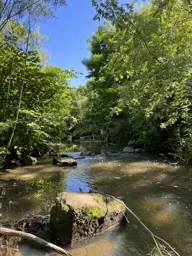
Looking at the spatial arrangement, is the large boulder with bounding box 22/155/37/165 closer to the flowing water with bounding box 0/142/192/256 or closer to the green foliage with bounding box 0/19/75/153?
the flowing water with bounding box 0/142/192/256

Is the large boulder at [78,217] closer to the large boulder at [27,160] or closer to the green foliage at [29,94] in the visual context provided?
the green foliage at [29,94]

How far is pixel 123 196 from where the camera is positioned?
20.1 ft

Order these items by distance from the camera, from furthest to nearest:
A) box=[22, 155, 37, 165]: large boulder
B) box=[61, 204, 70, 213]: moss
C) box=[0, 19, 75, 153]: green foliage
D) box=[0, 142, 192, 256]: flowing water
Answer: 1. box=[22, 155, 37, 165]: large boulder
2. box=[0, 19, 75, 153]: green foliage
3. box=[61, 204, 70, 213]: moss
4. box=[0, 142, 192, 256]: flowing water

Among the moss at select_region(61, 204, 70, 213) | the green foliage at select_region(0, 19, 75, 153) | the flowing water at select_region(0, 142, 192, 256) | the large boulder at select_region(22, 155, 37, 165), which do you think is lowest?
the flowing water at select_region(0, 142, 192, 256)

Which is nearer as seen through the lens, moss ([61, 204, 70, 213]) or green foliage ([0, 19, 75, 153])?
moss ([61, 204, 70, 213])

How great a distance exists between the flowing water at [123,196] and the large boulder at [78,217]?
185mm

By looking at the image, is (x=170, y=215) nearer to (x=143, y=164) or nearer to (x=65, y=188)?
(x=65, y=188)

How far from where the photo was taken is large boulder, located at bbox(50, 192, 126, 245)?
12.6 feet

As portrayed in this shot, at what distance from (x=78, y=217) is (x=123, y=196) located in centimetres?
241

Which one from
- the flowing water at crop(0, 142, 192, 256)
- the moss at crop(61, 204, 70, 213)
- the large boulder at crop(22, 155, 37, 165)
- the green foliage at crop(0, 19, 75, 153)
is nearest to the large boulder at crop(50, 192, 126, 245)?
the moss at crop(61, 204, 70, 213)

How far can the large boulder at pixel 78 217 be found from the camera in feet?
12.6

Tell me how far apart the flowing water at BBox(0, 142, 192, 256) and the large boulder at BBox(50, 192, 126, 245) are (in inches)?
7.3

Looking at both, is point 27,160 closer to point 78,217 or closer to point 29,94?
point 29,94

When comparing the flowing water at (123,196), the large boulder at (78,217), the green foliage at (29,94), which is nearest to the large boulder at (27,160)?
the flowing water at (123,196)
